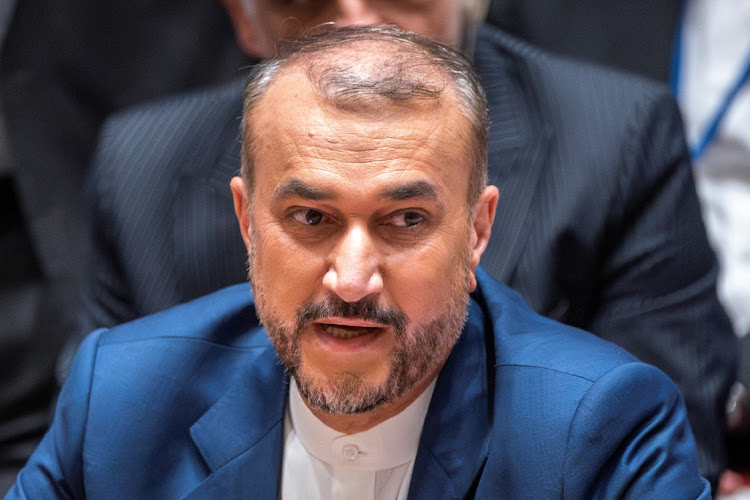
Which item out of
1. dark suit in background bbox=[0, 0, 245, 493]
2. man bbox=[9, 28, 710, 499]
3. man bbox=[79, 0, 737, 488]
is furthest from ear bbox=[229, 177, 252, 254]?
dark suit in background bbox=[0, 0, 245, 493]

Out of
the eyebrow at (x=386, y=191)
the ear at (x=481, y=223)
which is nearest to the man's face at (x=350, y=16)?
the ear at (x=481, y=223)

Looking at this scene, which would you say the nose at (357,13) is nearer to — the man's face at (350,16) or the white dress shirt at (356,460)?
the man's face at (350,16)

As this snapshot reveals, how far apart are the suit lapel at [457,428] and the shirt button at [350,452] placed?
0.30 ft

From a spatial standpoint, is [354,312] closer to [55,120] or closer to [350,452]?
[350,452]

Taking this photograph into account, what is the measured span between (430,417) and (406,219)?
0.28 m

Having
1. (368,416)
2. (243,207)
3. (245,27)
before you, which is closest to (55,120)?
(245,27)

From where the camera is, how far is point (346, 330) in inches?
52.4

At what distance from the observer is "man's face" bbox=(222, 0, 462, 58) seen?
203 centimetres

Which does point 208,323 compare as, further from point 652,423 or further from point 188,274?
point 652,423

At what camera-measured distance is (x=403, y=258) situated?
1.34m

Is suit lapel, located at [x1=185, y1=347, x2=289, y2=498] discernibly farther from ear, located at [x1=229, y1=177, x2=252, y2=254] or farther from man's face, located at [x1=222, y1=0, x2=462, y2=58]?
man's face, located at [x1=222, y1=0, x2=462, y2=58]

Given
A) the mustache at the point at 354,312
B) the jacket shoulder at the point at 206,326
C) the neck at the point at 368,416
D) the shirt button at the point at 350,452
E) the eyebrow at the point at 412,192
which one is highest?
the eyebrow at the point at 412,192

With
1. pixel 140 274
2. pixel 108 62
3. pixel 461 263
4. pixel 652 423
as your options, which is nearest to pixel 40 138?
pixel 108 62

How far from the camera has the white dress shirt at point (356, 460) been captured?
1508 millimetres
